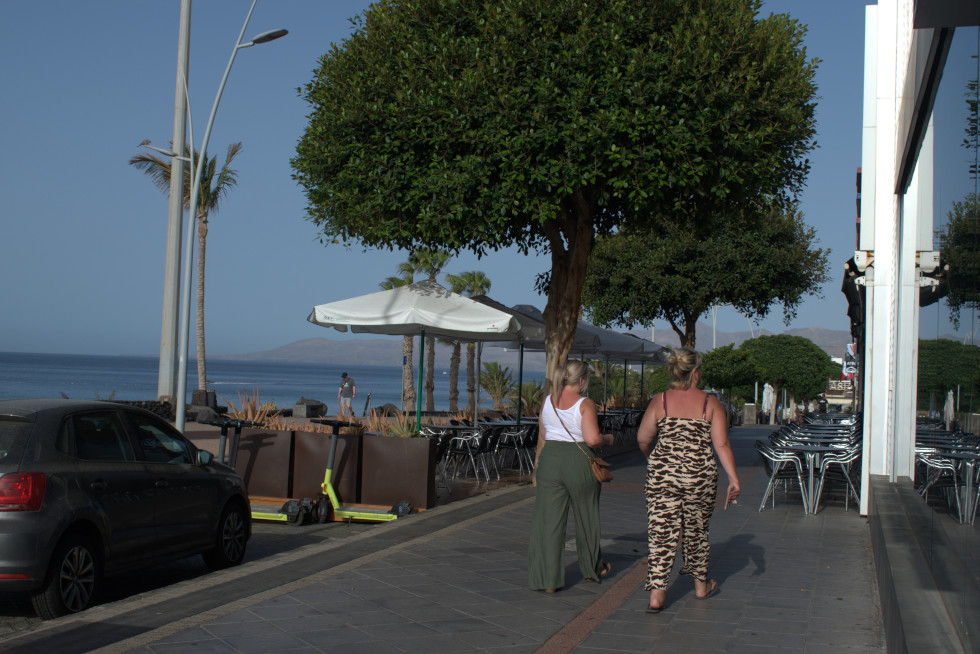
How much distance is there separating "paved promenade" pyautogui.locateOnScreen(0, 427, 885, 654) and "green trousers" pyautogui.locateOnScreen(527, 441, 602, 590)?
0.61 ft

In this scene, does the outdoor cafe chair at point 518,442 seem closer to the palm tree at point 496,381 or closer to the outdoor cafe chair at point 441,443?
the outdoor cafe chair at point 441,443

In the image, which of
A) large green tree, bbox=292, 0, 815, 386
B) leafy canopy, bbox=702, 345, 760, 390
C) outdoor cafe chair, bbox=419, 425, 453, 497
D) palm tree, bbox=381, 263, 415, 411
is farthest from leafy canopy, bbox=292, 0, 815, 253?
palm tree, bbox=381, 263, 415, 411

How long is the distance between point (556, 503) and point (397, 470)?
472 cm

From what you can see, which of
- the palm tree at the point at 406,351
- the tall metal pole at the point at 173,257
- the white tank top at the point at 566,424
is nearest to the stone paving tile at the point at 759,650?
the white tank top at the point at 566,424

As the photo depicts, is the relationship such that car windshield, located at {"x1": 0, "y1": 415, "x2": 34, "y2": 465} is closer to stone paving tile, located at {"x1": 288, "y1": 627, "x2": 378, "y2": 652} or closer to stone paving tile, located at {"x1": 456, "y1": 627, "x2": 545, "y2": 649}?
stone paving tile, located at {"x1": 288, "y1": 627, "x2": 378, "y2": 652}

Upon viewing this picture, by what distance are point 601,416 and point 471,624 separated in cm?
1507

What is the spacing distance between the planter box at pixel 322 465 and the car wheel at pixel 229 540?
2536 millimetres

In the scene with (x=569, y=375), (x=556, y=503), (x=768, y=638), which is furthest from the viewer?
(x=569, y=375)

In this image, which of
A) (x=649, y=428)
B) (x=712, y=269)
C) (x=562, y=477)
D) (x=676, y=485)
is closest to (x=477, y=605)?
(x=562, y=477)

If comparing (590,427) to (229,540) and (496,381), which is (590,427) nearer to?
(229,540)

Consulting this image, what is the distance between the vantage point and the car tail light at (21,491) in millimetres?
5809

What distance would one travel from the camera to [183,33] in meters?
22.8

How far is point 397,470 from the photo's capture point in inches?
432

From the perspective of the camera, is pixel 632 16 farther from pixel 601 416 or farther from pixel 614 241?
pixel 614 241
